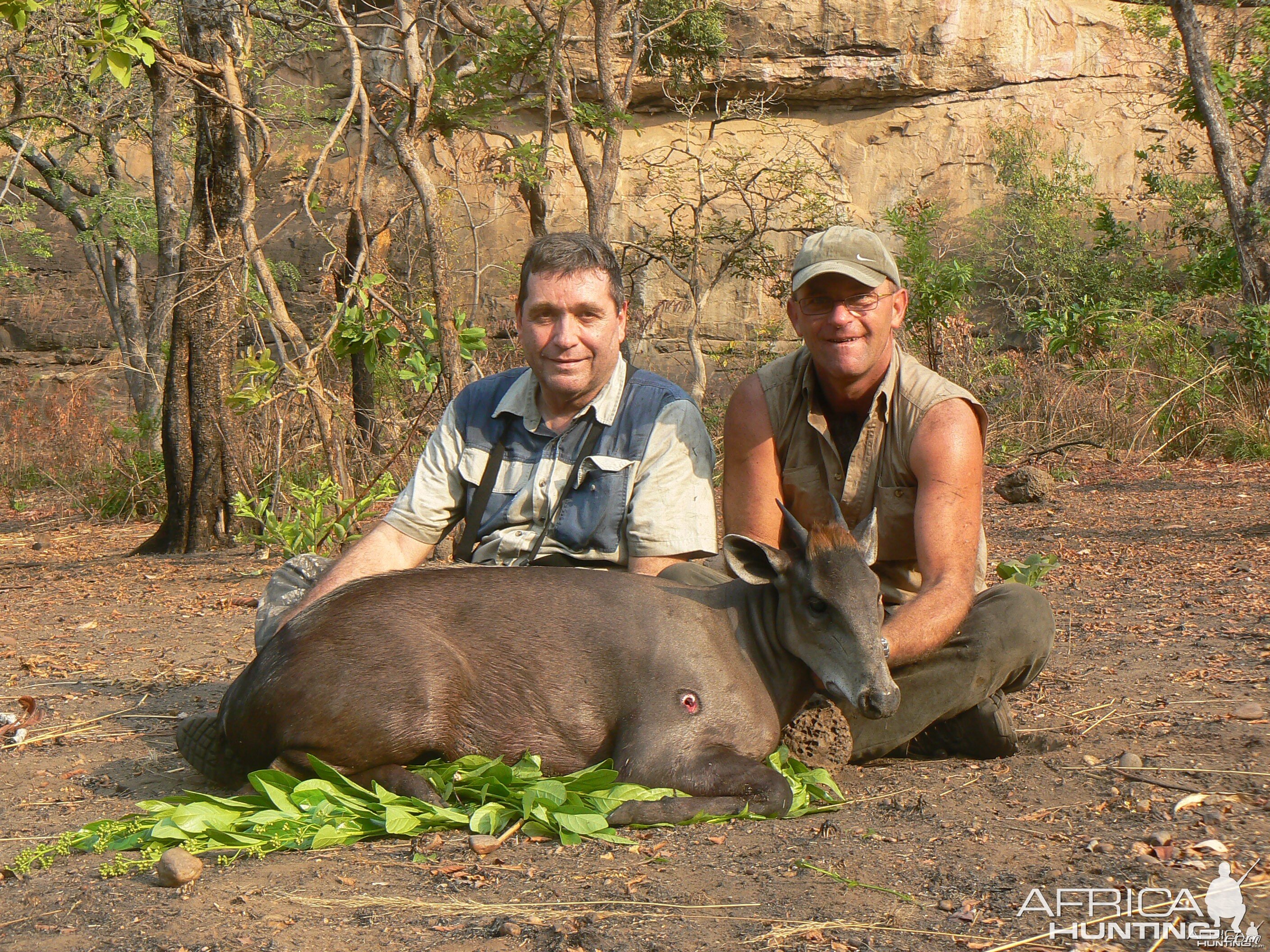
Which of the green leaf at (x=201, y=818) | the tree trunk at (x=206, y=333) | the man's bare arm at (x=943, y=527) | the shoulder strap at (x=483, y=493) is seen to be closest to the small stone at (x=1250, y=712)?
the man's bare arm at (x=943, y=527)

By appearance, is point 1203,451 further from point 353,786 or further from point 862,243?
point 353,786

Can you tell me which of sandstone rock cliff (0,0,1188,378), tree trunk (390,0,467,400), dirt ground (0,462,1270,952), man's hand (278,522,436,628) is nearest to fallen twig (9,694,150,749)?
dirt ground (0,462,1270,952)

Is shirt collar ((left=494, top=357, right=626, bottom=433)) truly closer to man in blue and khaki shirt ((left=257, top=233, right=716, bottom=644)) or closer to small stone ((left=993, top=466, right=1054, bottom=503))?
man in blue and khaki shirt ((left=257, top=233, right=716, bottom=644))

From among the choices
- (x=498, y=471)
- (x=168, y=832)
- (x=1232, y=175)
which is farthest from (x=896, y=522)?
(x=1232, y=175)

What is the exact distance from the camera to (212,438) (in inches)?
411

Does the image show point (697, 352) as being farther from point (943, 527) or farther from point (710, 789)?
point (710, 789)

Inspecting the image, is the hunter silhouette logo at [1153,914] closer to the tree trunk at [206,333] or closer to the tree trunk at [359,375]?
the tree trunk at [359,375]

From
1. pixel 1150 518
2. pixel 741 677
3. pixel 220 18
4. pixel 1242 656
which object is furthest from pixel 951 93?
pixel 741 677

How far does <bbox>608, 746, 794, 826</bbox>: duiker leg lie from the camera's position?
3.81 m

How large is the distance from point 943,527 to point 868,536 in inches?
13.8

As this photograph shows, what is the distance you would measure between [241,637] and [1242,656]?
17.9ft

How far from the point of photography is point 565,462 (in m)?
4.88

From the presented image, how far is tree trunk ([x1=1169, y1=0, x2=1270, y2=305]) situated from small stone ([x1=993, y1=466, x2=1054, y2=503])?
5.45 meters

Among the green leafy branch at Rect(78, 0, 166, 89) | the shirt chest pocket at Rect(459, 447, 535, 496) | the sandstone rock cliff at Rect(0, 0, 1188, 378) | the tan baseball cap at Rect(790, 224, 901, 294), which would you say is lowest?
the shirt chest pocket at Rect(459, 447, 535, 496)
